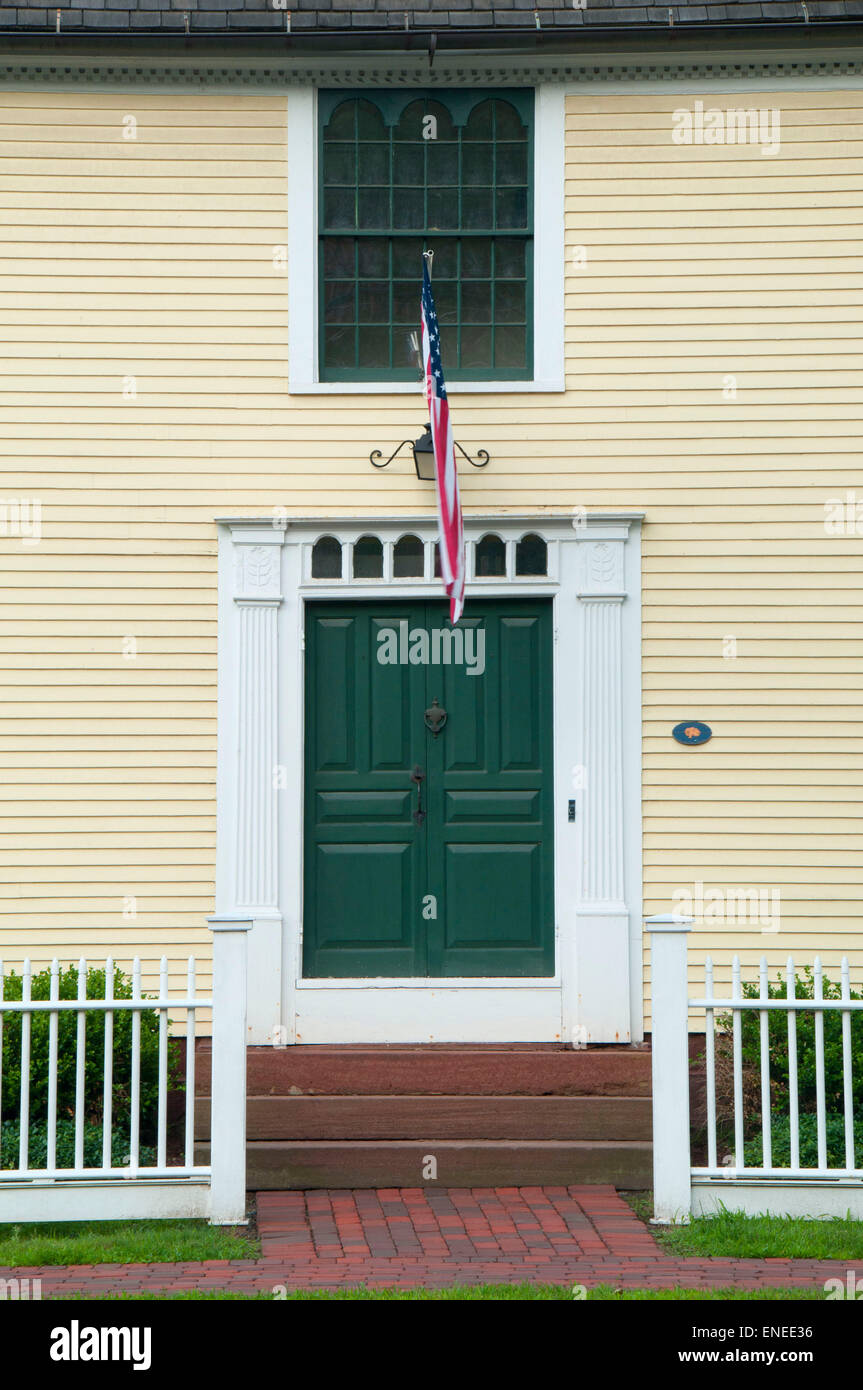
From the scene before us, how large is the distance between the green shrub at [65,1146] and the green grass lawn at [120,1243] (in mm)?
373

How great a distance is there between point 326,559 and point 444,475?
1.14 meters

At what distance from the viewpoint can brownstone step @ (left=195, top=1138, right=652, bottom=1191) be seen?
274 inches

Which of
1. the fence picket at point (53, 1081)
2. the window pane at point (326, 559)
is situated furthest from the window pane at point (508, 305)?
the fence picket at point (53, 1081)

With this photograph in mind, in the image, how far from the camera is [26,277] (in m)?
8.07

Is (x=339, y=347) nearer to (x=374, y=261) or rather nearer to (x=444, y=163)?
(x=374, y=261)

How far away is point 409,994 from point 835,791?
269cm

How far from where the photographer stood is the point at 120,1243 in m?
5.87

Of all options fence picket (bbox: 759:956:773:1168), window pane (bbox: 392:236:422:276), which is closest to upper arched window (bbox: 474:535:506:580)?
window pane (bbox: 392:236:422:276)

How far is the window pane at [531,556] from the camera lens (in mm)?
8047

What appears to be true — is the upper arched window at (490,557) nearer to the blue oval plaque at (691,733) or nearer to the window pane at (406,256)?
the blue oval plaque at (691,733)

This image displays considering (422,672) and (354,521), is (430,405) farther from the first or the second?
(422,672)

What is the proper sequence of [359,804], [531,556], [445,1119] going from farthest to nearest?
[531,556], [359,804], [445,1119]

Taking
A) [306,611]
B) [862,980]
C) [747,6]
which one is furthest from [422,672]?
[747,6]

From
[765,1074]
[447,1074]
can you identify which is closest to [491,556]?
[447,1074]
